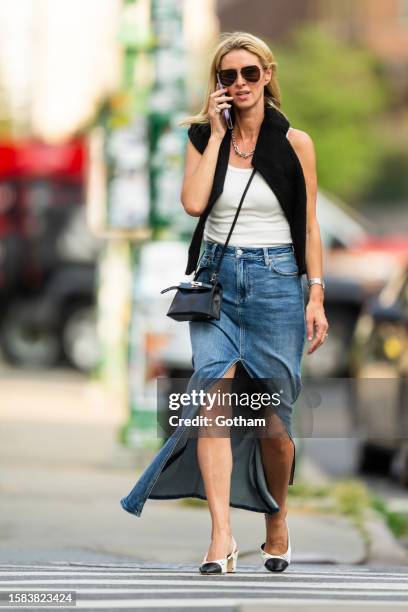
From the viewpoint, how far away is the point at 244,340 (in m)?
6.48

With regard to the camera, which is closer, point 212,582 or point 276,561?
point 212,582

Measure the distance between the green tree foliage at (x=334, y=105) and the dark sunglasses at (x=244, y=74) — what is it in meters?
43.4

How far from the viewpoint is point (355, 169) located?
2042 inches

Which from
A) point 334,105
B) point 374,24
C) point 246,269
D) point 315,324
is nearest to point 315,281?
point 315,324

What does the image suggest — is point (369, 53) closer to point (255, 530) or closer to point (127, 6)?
point (127, 6)

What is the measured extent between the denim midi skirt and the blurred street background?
1.20 feet

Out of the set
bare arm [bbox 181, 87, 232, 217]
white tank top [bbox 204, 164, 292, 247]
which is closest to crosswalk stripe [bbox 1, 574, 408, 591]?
white tank top [bbox 204, 164, 292, 247]

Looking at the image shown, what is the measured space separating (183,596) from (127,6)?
8083 millimetres

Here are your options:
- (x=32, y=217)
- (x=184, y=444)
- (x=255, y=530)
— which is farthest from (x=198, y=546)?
(x=32, y=217)

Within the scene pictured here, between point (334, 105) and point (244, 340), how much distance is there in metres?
46.7

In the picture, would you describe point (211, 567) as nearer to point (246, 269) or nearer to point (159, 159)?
point (246, 269)

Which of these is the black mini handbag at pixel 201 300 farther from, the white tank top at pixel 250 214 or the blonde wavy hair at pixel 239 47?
the blonde wavy hair at pixel 239 47

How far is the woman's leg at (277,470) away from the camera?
652 centimetres

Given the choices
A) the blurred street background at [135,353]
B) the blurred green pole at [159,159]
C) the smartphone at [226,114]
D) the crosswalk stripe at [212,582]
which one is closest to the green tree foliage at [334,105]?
the blurred street background at [135,353]
